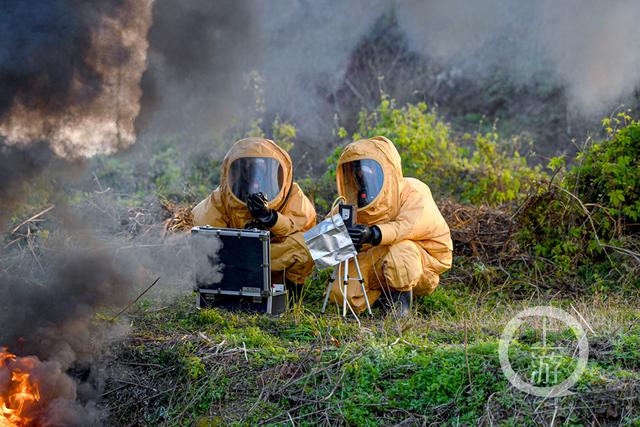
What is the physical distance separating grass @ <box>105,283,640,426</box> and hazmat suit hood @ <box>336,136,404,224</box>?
3.34 ft

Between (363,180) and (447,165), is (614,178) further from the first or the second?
(363,180)

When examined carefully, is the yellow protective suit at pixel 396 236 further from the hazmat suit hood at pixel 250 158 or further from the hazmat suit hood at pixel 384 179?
the hazmat suit hood at pixel 250 158

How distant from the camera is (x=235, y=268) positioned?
6555 millimetres

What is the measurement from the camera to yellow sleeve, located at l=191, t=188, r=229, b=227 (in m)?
7.15

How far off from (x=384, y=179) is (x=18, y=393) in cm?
360

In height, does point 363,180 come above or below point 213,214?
above

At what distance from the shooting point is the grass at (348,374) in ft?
15.6

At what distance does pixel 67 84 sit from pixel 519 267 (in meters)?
5.21

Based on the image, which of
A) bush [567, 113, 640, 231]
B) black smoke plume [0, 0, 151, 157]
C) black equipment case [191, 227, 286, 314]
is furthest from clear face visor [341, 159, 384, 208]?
bush [567, 113, 640, 231]

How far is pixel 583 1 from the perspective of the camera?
33.6 ft

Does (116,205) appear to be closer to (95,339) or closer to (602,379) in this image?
(95,339)

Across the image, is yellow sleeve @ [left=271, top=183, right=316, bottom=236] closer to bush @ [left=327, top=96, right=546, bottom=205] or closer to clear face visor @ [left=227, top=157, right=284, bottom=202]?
clear face visor @ [left=227, top=157, right=284, bottom=202]

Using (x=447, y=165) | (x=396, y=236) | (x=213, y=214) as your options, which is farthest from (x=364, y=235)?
(x=447, y=165)

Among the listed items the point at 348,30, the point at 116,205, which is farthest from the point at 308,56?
the point at 116,205
